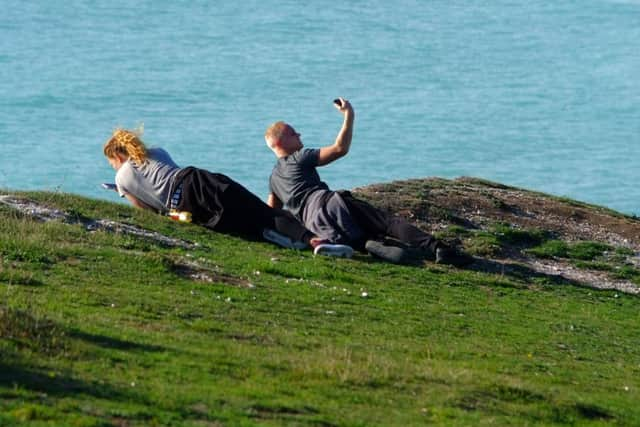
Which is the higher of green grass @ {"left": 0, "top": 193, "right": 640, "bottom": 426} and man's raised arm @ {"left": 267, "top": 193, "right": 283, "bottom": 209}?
man's raised arm @ {"left": 267, "top": 193, "right": 283, "bottom": 209}

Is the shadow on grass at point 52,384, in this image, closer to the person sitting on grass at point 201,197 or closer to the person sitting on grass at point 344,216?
the person sitting on grass at point 201,197

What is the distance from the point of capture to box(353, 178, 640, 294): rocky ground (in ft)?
53.1

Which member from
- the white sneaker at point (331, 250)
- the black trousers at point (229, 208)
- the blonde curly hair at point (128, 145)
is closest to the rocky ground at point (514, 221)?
the white sneaker at point (331, 250)

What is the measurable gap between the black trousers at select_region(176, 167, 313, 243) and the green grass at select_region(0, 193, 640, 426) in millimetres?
261

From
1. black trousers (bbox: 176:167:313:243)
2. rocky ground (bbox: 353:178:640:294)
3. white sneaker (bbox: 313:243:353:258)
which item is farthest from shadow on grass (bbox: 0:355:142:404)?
rocky ground (bbox: 353:178:640:294)

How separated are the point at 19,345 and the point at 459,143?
1097 inches

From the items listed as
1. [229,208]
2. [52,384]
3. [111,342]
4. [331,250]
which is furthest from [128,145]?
[52,384]

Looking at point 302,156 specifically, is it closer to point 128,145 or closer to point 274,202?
point 274,202

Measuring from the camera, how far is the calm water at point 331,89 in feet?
110

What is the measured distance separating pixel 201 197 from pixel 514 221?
4808 mm

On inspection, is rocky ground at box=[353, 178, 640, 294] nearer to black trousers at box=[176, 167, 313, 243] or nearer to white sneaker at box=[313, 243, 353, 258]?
white sneaker at box=[313, 243, 353, 258]

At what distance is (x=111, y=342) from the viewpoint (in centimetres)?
902

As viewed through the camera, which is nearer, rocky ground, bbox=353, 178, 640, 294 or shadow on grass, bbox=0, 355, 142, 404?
shadow on grass, bbox=0, 355, 142, 404

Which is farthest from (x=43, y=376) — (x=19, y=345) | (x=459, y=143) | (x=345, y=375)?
(x=459, y=143)
